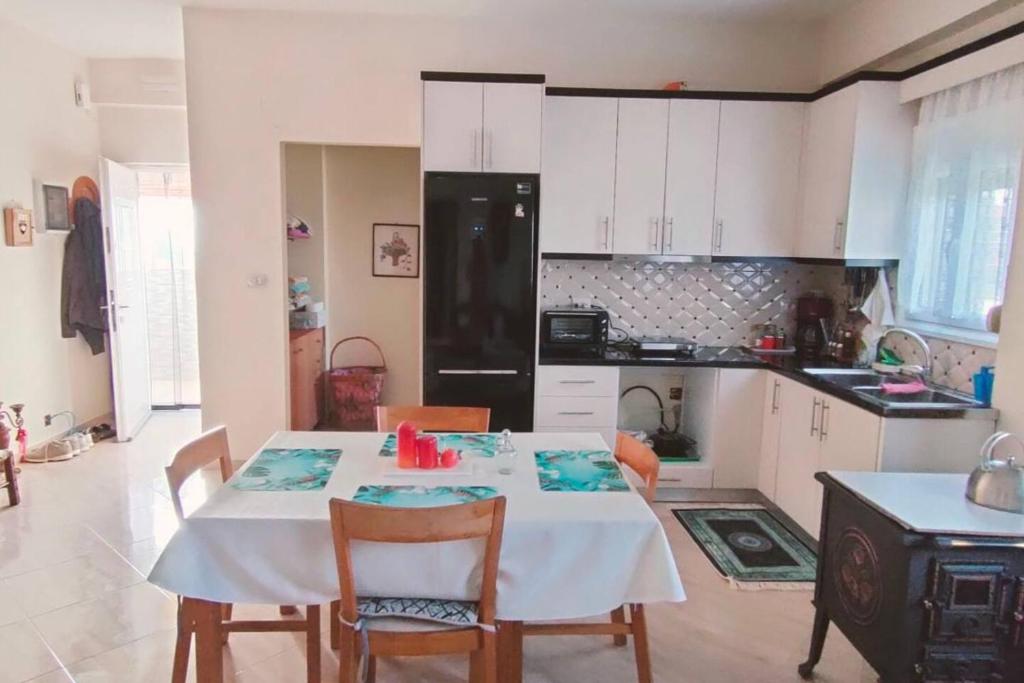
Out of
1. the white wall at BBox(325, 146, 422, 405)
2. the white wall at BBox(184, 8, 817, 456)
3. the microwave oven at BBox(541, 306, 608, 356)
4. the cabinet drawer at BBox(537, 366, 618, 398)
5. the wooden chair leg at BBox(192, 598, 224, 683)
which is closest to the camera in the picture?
the wooden chair leg at BBox(192, 598, 224, 683)

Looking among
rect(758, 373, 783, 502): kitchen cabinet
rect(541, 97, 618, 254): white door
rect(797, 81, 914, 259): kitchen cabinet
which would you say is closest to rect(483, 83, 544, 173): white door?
rect(541, 97, 618, 254): white door

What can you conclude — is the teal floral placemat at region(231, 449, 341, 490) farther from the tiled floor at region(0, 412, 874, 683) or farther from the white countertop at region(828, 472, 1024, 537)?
the white countertop at region(828, 472, 1024, 537)

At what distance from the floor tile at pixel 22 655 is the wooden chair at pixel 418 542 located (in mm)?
1302

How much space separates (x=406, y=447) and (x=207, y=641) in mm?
753

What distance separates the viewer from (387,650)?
5.41 ft

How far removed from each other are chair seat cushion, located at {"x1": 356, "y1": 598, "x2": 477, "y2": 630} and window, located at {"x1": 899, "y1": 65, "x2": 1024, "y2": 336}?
2.40m

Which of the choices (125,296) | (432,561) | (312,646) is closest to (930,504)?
(432,561)

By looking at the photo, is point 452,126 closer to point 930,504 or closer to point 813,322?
point 813,322

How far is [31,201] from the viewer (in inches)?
167

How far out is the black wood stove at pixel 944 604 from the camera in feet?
5.65

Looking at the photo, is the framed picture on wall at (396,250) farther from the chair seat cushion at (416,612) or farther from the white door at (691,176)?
the chair seat cushion at (416,612)

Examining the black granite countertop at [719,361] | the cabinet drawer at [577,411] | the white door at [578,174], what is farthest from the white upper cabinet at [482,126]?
the cabinet drawer at [577,411]

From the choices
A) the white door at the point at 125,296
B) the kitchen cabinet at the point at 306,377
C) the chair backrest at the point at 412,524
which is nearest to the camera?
the chair backrest at the point at 412,524

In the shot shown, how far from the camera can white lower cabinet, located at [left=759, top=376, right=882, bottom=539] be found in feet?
8.72
